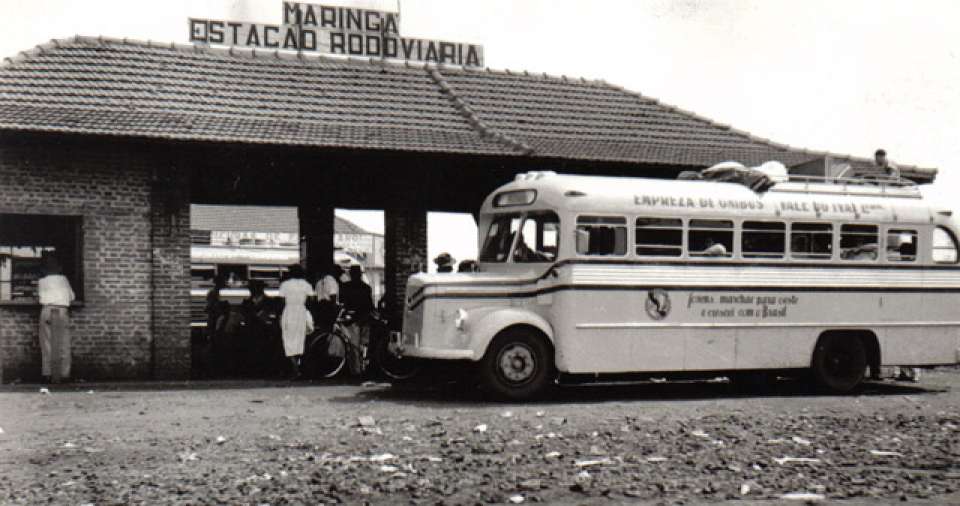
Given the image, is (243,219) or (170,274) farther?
(243,219)

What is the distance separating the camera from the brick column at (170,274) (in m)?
15.1

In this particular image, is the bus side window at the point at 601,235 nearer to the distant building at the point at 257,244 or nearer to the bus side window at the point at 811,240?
the bus side window at the point at 811,240

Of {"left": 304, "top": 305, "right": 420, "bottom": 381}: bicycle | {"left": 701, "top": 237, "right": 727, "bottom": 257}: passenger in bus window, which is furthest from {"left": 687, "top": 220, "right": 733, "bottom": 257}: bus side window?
{"left": 304, "top": 305, "right": 420, "bottom": 381}: bicycle

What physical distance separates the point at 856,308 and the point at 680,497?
8.05m

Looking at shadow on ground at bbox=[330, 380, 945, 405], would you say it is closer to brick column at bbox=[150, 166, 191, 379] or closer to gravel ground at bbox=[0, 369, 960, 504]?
gravel ground at bbox=[0, 369, 960, 504]

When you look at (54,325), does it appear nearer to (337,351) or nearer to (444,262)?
(337,351)

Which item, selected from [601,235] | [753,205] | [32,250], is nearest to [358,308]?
[601,235]

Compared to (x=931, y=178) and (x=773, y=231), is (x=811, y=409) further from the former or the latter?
(x=931, y=178)

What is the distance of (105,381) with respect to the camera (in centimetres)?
1466

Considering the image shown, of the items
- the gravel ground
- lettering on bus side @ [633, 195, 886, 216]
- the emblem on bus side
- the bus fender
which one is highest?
lettering on bus side @ [633, 195, 886, 216]

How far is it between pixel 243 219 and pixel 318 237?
32.0m

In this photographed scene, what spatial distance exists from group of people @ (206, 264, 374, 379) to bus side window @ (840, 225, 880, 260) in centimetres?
700

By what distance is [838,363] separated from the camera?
13898 millimetres

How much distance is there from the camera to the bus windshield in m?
12.5
